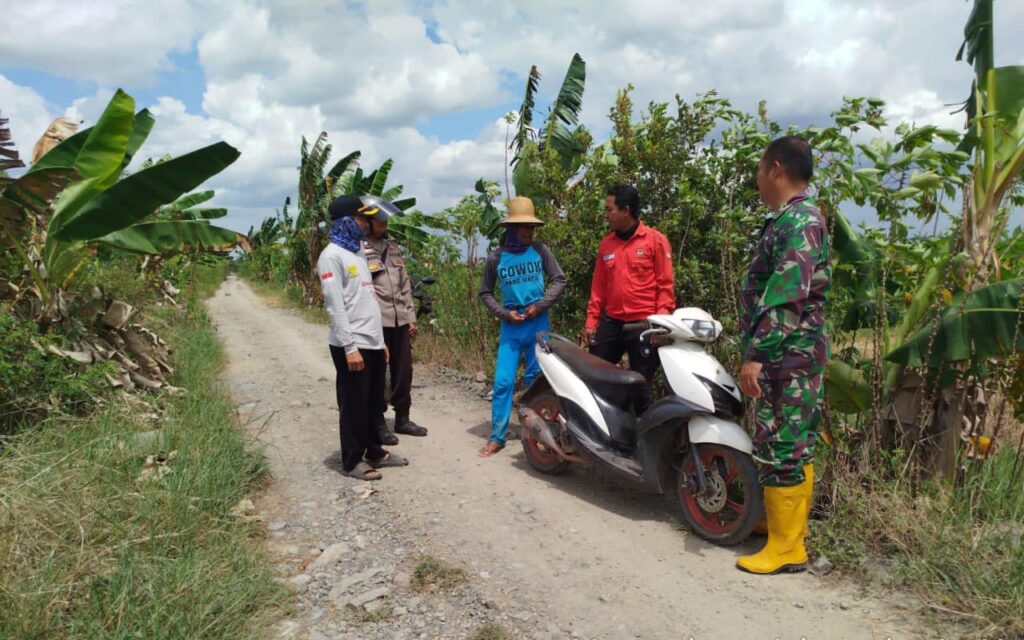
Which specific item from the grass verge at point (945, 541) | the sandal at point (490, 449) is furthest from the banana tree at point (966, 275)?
the sandal at point (490, 449)

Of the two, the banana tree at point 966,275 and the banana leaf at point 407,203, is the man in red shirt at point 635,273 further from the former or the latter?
the banana leaf at point 407,203

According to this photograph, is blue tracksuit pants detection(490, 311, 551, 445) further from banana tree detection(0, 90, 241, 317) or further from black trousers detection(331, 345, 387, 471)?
banana tree detection(0, 90, 241, 317)

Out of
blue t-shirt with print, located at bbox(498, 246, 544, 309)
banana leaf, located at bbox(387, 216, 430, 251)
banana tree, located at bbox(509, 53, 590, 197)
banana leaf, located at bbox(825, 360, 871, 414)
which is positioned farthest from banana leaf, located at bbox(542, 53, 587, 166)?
banana leaf, located at bbox(387, 216, 430, 251)

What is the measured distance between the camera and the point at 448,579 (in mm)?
3334

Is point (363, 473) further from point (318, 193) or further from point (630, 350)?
point (318, 193)

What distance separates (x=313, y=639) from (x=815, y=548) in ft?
8.34

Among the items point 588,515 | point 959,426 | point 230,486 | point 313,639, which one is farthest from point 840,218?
point 230,486

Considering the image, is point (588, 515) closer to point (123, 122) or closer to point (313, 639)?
point (313, 639)

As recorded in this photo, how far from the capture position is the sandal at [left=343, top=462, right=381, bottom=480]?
188 inches

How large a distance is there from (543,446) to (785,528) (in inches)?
71.8

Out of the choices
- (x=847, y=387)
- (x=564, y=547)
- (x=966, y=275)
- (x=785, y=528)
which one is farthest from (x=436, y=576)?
(x=966, y=275)

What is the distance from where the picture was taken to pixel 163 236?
6.28m

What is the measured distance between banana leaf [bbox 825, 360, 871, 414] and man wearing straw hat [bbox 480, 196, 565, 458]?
2.04 meters

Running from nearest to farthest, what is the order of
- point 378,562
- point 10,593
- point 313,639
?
point 10,593 < point 313,639 < point 378,562
